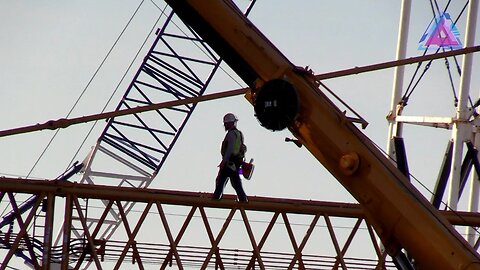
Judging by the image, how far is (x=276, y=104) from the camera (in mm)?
34312

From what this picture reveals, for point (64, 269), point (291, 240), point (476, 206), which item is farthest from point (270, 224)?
point (476, 206)

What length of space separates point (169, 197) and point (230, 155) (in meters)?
1.62

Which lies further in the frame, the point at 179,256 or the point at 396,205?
the point at 179,256

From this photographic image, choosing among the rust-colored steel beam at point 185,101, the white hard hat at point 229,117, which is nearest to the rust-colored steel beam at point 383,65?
the rust-colored steel beam at point 185,101

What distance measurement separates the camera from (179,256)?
131 ft

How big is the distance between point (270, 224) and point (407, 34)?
809 inches

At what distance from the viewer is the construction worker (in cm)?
3844

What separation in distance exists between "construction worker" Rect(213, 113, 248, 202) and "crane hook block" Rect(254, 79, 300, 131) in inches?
160

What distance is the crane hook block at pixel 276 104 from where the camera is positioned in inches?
1346

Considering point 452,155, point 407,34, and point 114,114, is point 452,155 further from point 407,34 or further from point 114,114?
point 114,114

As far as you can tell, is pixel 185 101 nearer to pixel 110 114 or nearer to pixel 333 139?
pixel 110 114

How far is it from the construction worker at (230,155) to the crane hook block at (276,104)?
4.06m

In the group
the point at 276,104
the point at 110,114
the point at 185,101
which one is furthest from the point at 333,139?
the point at 110,114

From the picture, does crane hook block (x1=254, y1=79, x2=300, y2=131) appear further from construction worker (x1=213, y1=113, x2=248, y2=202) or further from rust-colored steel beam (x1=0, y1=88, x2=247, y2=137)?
construction worker (x1=213, y1=113, x2=248, y2=202)
